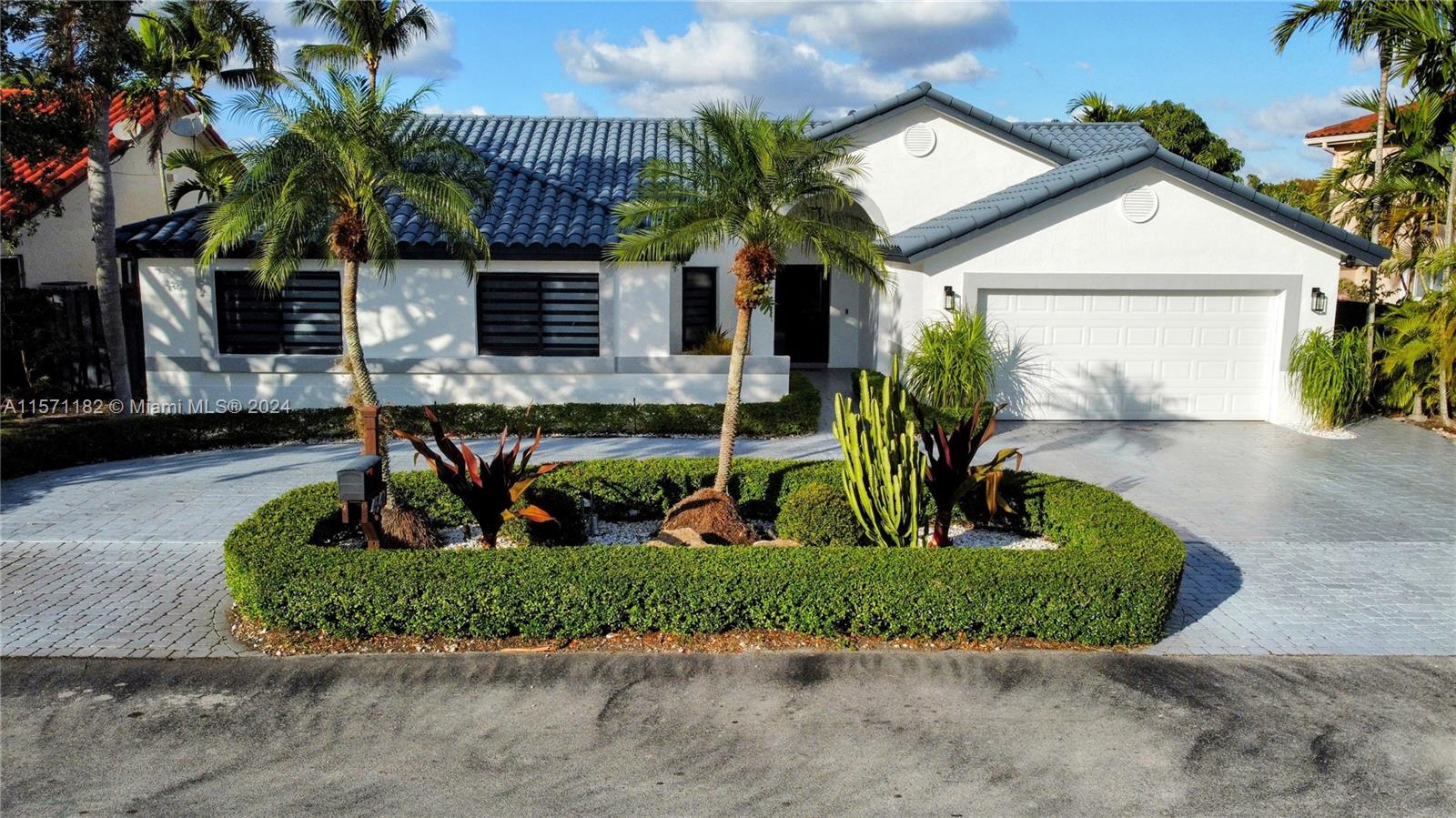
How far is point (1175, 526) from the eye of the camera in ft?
35.6

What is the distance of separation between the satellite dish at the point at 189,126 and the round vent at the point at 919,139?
11.5m

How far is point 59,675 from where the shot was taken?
23.5 ft

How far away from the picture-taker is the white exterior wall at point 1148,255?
1569cm

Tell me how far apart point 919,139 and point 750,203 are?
10.5 meters

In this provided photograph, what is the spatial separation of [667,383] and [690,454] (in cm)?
273

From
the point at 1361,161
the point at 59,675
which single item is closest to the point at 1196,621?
the point at 59,675

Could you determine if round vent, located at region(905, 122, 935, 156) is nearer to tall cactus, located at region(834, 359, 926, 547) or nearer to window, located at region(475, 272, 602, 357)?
window, located at region(475, 272, 602, 357)

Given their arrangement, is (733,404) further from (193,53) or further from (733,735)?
(193,53)

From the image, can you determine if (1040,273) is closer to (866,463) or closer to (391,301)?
(866,463)

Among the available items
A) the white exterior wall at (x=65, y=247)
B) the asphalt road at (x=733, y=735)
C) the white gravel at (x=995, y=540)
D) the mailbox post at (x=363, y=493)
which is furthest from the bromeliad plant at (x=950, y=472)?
the white exterior wall at (x=65, y=247)

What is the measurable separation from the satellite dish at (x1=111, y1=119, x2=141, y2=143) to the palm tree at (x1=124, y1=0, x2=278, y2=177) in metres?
1.32

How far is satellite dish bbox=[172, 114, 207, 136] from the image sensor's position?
1667 centimetres

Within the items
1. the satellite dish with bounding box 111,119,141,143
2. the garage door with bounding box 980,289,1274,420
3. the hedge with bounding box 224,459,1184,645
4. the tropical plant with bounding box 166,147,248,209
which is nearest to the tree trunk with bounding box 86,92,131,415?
the tropical plant with bounding box 166,147,248,209

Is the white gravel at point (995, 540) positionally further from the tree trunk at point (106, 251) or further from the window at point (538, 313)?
the tree trunk at point (106, 251)
